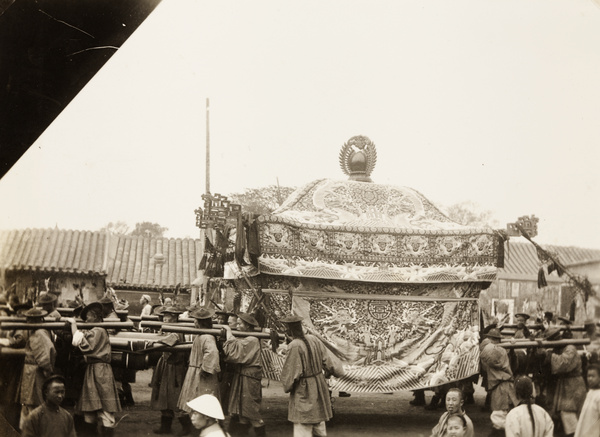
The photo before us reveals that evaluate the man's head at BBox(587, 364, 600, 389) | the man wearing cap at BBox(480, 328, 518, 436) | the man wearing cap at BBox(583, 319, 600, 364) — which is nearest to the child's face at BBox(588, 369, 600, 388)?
the man's head at BBox(587, 364, 600, 389)

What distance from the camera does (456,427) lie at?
18.0 ft

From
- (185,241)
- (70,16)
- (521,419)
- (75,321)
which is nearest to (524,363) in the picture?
(521,419)

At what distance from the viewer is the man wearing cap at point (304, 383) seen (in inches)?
251

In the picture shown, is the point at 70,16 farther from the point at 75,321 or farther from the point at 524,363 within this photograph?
the point at 524,363

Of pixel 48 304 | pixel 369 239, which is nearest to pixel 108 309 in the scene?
pixel 48 304

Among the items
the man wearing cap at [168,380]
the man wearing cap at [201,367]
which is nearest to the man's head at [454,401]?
the man wearing cap at [201,367]

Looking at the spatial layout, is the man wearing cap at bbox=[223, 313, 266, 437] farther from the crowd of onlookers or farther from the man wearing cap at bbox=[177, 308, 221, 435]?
the man wearing cap at bbox=[177, 308, 221, 435]

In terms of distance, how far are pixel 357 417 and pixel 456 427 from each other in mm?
2308

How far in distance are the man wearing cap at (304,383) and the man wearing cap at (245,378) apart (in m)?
0.55

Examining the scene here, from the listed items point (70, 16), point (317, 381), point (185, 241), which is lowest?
point (317, 381)

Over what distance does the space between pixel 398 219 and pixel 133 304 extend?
3.39 meters

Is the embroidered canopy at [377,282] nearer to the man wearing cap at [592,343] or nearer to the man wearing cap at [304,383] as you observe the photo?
the man wearing cap at [304,383]

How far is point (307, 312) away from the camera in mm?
7340

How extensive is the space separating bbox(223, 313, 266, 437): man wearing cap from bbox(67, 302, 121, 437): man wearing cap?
3.75 feet
